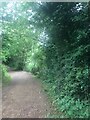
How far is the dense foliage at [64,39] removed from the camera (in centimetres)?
422

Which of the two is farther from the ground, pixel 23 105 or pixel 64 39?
pixel 64 39

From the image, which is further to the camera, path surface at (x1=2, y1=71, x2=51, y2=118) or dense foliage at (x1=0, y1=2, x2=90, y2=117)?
path surface at (x1=2, y1=71, x2=51, y2=118)

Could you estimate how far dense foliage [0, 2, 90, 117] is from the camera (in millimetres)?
4223

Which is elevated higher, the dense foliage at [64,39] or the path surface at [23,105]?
the dense foliage at [64,39]

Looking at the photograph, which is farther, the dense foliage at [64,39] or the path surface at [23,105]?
the path surface at [23,105]

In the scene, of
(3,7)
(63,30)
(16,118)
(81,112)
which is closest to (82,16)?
(63,30)

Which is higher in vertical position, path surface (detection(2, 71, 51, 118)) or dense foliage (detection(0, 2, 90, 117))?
dense foliage (detection(0, 2, 90, 117))

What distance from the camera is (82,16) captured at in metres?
4.54

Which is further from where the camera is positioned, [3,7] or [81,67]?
[3,7]

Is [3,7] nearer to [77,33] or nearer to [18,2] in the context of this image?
[18,2]

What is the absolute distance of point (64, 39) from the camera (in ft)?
17.7

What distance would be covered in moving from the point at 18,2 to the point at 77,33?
2752mm

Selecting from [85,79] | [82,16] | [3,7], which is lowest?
[85,79]

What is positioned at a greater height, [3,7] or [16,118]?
[3,7]
